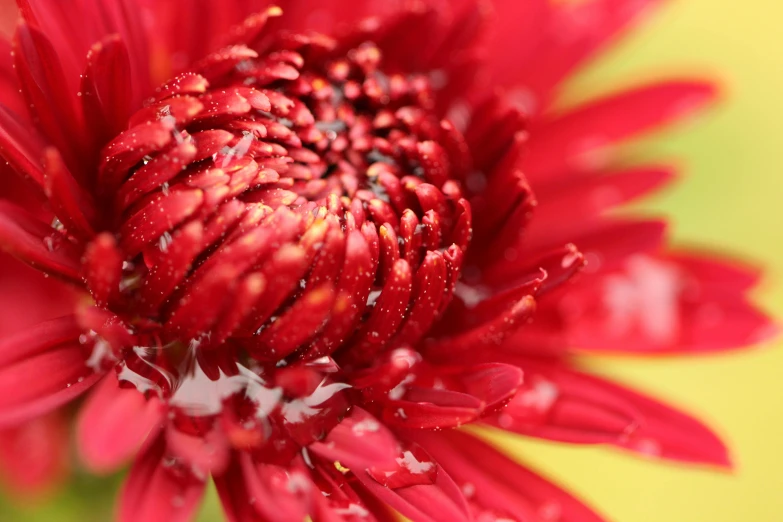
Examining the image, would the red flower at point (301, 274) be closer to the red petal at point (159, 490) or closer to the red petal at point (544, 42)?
the red petal at point (159, 490)

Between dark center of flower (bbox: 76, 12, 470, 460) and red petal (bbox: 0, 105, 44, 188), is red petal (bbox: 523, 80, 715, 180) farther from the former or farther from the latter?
red petal (bbox: 0, 105, 44, 188)

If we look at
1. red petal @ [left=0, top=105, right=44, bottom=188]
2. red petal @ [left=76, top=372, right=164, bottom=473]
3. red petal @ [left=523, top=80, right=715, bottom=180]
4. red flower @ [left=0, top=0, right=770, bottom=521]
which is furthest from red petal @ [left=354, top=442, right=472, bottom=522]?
red petal @ [left=523, top=80, right=715, bottom=180]

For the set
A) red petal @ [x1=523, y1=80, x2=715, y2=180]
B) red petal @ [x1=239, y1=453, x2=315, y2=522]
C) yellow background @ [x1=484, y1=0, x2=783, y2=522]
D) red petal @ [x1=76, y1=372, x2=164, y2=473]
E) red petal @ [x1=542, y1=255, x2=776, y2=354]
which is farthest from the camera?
yellow background @ [x1=484, y1=0, x2=783, y2=522]

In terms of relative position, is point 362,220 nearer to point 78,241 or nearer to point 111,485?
point 78,241

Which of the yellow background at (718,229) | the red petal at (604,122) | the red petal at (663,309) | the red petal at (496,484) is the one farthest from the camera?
the yellow background at (718,229)

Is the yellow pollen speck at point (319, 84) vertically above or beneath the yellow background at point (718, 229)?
above

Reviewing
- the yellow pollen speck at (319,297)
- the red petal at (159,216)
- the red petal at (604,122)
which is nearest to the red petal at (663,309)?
the red petal at (604,122)

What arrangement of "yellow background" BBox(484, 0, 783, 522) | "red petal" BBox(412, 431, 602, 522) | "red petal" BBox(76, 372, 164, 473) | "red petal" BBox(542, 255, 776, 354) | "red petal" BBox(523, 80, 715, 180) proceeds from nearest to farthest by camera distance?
"red petal" BBox(76, 372, 164, 473) < "red petal" BBox(412, 431, 602, 522) < "red petal" BBox(542, 255, 776, 354) < "red petal" BBox(523, 80, 715, 180) < "yellow background" BBox(484, 0, 783, 522)

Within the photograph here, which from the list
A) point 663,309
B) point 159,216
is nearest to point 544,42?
point 663,309
